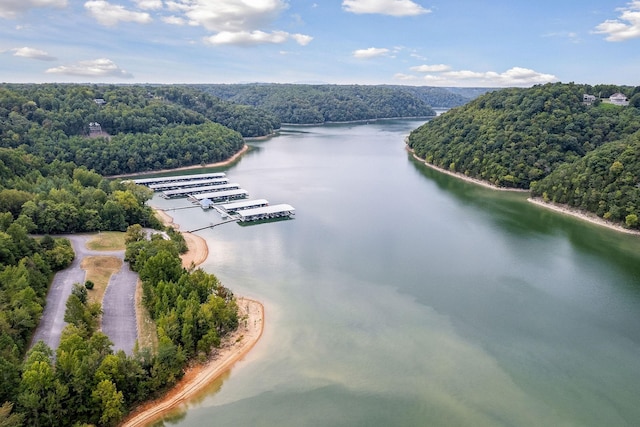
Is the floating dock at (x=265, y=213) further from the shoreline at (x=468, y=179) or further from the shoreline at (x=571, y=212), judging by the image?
the shoreline at (x=468, y=179)

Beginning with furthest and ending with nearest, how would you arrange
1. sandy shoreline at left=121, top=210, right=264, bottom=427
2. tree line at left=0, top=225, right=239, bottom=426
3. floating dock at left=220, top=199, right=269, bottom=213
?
floating dock at left=220, top=199, right=269, bottom=213, sandy shoreline at left=121, top=210, right=264, bottom=427, tree line at left=0, top=225, right=239, bottom=426

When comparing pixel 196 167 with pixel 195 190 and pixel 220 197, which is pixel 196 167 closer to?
pixel 195 190

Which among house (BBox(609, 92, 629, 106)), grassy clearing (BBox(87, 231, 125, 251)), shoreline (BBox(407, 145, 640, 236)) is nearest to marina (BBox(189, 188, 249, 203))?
grassy clearing (BBox(87, 231, 125, 251))

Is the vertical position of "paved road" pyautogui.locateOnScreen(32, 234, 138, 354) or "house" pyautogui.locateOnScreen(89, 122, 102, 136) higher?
"house" pyautogui.locateOnScreen(89, 122, 102, 136)

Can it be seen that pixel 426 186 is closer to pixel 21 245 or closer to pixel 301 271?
pixel 301 271

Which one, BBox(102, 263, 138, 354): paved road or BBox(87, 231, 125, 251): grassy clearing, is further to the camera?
BBox(87, 231, 125, 251): grassy clearing

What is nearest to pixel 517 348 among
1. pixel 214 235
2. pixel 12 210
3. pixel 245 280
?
pixel 245 280

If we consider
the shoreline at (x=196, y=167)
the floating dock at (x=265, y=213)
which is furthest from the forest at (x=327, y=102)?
the floating dock at (x=265, y=213)

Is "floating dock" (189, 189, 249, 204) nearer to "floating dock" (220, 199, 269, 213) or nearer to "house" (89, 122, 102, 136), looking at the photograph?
"floating dock" (220, 199, 269, 213)
